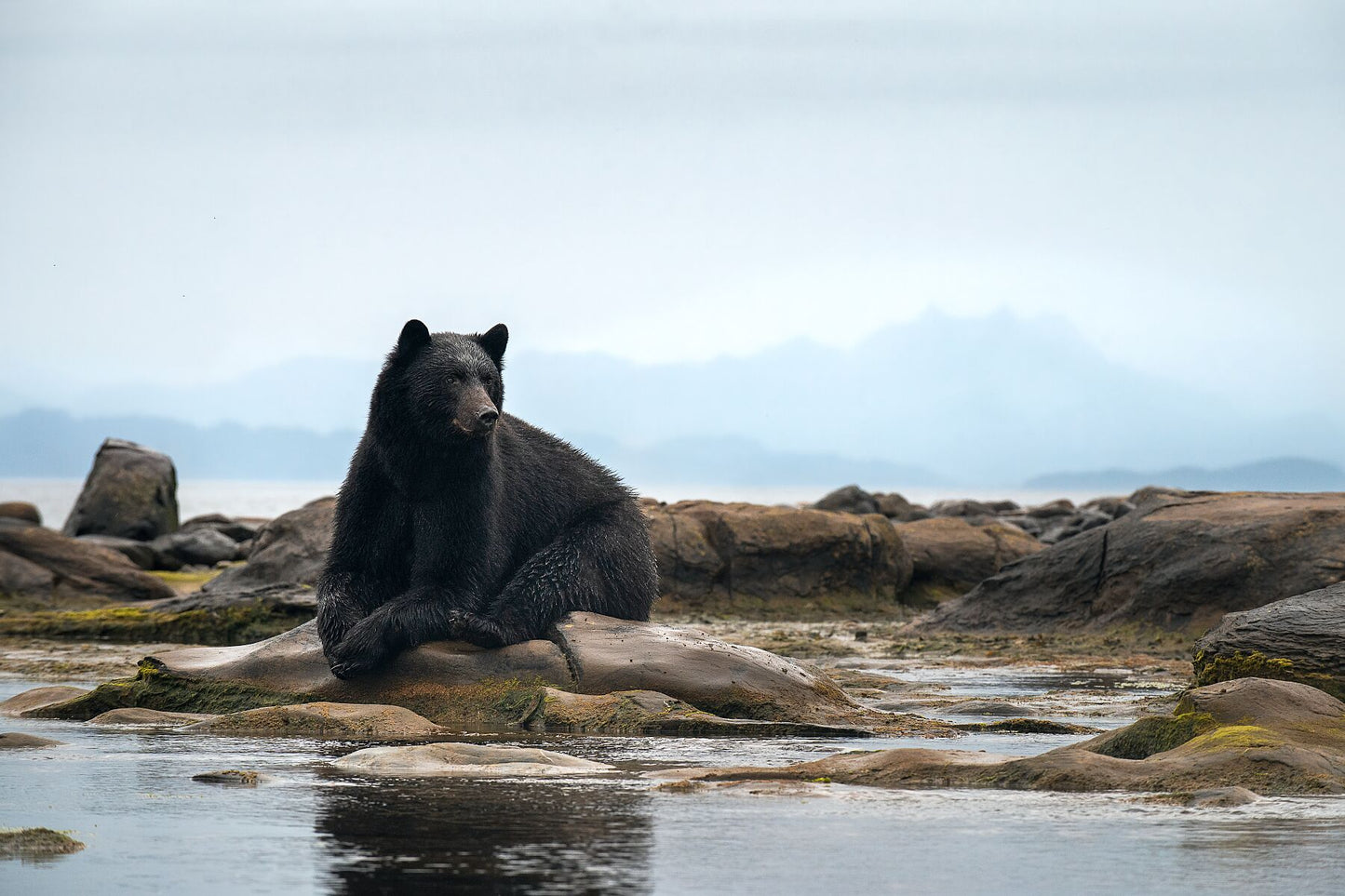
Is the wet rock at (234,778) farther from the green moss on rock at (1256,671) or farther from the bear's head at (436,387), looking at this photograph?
the green moss on rock at (1256,671)

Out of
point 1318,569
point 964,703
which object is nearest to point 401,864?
point 964,703

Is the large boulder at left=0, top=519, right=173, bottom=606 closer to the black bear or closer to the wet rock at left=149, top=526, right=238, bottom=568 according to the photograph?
the wet rock at left=149, top=526, right=238, bottom=568

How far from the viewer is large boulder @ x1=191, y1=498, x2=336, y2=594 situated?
2122 cm

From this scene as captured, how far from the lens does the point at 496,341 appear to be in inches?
434

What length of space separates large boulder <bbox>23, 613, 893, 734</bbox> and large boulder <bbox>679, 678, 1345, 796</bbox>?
6.84 ft

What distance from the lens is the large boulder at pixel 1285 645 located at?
9.81 meters

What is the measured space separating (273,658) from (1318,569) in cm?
1121

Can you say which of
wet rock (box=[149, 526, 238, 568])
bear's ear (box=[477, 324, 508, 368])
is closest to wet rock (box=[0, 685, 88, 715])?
bear's ear (box=[477, 324, 508, 368])

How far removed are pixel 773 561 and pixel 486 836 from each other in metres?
17.7

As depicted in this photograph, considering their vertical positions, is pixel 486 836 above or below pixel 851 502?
below

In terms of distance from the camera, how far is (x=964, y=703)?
11727 millimetres

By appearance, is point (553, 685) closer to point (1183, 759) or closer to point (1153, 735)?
point (1153, 735)

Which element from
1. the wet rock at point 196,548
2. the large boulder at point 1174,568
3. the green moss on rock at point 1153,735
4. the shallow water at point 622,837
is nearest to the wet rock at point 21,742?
the shallow water at point 622,837

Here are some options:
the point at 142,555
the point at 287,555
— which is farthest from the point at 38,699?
the point at 142,555
